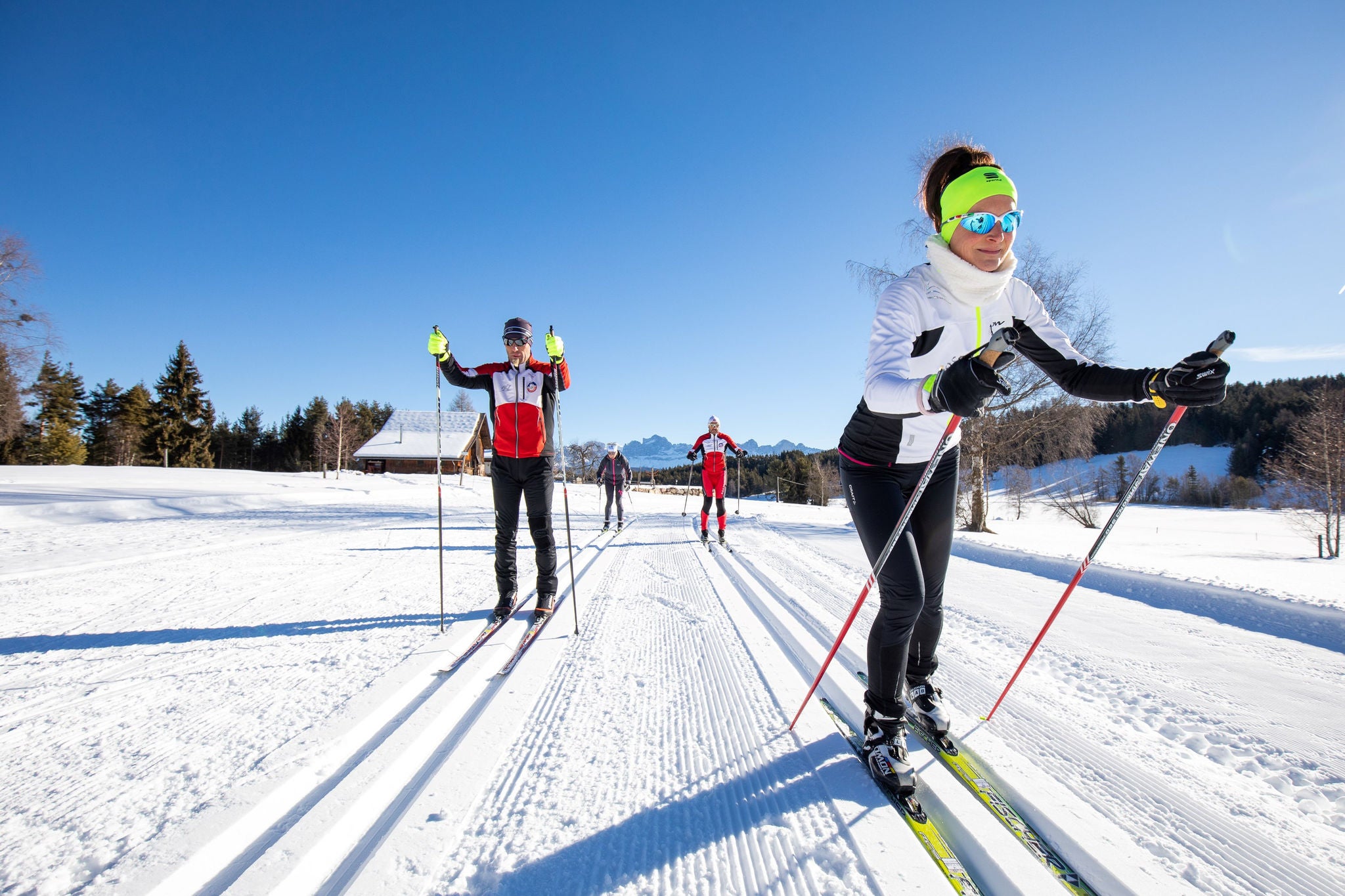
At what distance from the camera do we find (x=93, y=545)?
19.0ft

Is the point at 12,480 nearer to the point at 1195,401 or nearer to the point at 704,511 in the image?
the point at 704,511

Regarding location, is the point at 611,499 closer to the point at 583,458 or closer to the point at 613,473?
the point at 613,473

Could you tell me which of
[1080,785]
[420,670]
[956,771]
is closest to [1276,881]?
[1080,785]

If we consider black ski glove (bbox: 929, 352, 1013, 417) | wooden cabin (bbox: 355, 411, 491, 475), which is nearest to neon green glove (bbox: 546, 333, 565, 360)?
black ski glove (bbox: 929, 352, 1013, 417)

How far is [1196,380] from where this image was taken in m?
1.48

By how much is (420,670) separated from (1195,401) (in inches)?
128

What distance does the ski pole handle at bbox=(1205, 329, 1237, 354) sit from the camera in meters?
1.43

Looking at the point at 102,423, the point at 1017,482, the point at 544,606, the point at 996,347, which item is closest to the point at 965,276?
the point at 996,347

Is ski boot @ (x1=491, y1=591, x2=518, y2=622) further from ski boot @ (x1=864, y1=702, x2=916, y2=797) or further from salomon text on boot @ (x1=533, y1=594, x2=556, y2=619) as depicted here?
ski boot @ (x1=864, y1=702, x2=916, y2=797)

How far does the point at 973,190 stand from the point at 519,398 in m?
3.18

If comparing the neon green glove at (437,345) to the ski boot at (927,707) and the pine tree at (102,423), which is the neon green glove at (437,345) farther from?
the pine tree at (102,423)

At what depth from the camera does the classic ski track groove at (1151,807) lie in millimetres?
1413

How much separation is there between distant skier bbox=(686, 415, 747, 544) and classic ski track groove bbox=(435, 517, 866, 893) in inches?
200

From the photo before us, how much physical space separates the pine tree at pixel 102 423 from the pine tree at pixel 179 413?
13.5m
